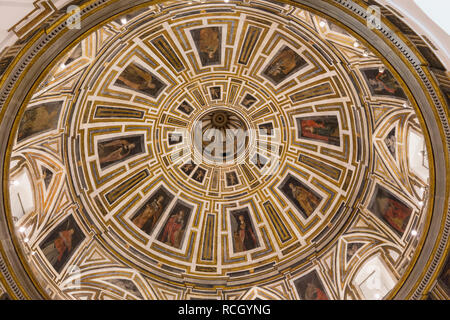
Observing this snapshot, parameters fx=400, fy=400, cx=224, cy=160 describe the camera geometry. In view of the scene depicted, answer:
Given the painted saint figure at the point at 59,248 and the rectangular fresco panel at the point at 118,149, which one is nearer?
the painted saint figure at the point at 59,248

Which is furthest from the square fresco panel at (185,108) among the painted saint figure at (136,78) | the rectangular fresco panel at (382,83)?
the rectangular fresco panel at (382,83)

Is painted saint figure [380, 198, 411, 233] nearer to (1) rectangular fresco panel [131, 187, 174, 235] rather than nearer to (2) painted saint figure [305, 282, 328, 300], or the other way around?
(2) painted saint figure [305, 282, 328, 300]

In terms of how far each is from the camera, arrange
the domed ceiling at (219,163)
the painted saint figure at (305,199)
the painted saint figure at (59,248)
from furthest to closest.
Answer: the painted saint figure at (305,199) < the painted saint figure at (59,248) < the domed ceiling at (219,163)

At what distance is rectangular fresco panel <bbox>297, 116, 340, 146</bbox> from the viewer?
17.2 metres

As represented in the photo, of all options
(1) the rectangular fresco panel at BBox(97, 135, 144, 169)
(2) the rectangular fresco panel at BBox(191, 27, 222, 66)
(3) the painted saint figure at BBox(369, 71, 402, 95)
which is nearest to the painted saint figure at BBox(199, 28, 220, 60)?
(2) the rectangular fresco panel at BBox(191, 27, 222, 66)

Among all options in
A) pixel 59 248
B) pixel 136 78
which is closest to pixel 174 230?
pixel 59 248

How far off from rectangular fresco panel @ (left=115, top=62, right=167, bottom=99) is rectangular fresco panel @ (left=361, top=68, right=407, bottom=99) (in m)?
8.82

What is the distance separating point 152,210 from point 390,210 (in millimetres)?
10318

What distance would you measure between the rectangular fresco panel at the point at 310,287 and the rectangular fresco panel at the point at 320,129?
226 inches

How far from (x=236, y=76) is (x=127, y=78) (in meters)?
4.98

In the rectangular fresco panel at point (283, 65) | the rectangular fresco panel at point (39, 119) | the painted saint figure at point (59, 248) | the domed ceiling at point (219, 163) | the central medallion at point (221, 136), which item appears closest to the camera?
the rectangular fresco panel at point (39, 119)

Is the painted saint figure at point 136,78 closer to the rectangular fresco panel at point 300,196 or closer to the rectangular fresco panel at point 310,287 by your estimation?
the rectangular fresco panel at point 300,196

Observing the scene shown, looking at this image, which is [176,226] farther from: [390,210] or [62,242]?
[390,210]

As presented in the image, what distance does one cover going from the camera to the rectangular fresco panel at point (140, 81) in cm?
1652
